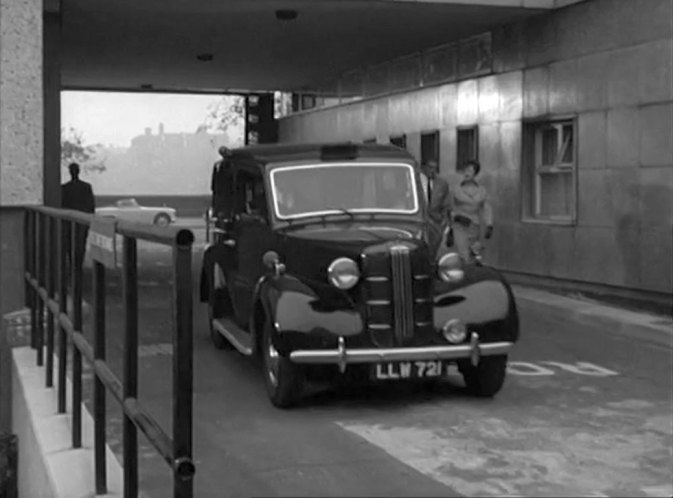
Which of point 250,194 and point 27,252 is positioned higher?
point 250,194

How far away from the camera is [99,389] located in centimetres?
532

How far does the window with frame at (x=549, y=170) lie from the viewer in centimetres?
1534

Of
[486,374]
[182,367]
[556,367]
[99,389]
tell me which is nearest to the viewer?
[182,367]

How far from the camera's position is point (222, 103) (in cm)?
4369

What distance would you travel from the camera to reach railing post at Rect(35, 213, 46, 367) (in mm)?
8406

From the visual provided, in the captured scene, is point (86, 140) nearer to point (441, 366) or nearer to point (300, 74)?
point (300, 74)

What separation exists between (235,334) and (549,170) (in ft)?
26.2

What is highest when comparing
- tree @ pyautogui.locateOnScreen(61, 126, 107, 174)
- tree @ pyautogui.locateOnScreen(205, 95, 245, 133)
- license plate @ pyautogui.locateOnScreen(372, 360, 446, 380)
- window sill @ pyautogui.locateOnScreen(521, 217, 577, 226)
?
tree @ pyautogui.locateOnScreen(205, 95, 245, 133)

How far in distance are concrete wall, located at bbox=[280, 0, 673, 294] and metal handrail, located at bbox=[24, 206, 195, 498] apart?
731 cm

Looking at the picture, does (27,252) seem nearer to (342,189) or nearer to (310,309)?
(342,189)

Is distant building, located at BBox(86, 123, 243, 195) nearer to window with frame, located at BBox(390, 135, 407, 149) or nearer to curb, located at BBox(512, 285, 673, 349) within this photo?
window with frame, located at BBox(390, 135, 407, 149)

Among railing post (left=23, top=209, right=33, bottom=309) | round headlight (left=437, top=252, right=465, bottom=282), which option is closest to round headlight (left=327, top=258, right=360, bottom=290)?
round headlight (left=437, top=252, right=465, bottom=282)

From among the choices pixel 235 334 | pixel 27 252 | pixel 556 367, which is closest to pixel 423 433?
pixel 235 334

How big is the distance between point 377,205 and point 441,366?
171cm
